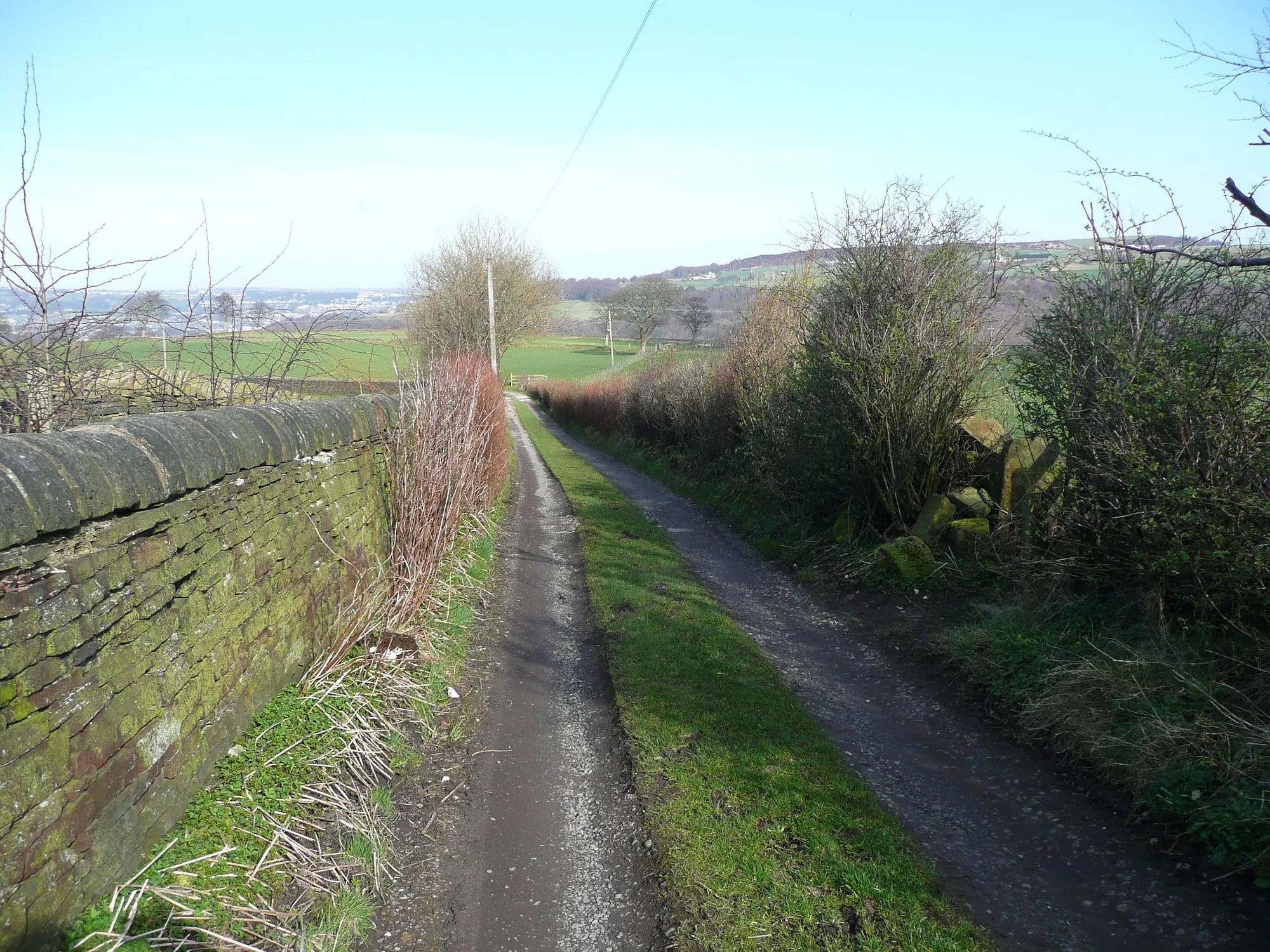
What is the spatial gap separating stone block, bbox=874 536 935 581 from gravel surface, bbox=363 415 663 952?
351cm

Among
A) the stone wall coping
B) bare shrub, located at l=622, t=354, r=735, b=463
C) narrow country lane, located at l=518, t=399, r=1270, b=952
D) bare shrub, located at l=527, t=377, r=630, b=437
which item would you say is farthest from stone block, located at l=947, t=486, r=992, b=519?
bare shrub, located at l=527, t=377, r=630, b=437

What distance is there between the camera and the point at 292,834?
427 centimetres

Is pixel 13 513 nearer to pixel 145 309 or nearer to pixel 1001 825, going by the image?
pixel 145 309

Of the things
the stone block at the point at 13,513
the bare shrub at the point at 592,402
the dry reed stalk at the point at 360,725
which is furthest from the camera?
the bare shrub at the point at 592,402

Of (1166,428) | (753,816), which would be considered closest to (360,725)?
(753,816)

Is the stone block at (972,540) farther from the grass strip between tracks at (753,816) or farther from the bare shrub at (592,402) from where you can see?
the bare shrub at (592,402)

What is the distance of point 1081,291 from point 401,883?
7.08 metres

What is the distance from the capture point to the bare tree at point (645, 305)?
2525 inches

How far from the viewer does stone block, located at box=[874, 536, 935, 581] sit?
345 inches

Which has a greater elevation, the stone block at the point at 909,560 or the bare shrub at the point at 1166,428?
the bare shrub at the point at 1166,428

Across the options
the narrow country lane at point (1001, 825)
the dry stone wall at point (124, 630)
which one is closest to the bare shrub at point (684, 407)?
the narrow country lane at point (1001, 825)

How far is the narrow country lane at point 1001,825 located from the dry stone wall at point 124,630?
154 inches

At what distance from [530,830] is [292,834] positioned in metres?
1.33

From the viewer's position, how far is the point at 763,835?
451 centimetres
